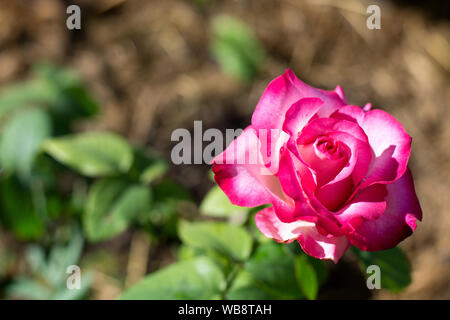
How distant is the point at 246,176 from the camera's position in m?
0.57

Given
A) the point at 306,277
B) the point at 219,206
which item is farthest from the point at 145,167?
the point at 306,277

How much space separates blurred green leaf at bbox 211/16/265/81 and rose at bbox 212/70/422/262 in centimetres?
107

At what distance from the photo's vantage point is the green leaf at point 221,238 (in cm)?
80

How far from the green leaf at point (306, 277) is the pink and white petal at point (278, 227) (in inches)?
7.1

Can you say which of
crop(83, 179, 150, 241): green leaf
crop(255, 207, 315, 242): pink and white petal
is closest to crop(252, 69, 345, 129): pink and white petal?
crop(255, 207, 315, 242): pink and white petal

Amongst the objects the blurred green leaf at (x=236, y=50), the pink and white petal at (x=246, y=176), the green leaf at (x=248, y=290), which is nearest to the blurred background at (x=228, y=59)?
the blurred green leaf at (x=236, y=50)

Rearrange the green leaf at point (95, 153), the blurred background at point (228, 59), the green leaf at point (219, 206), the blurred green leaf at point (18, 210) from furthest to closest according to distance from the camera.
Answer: the blurred background at point (228, 59)
the blurred green leaf at point (18, 210)
the green leaf at point (95, 153)
the green leaf at point (219, 206)

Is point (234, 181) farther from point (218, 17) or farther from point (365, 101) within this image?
point (218, 17)

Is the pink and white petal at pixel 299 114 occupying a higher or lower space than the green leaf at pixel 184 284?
higher

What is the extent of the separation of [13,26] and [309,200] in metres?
1.67

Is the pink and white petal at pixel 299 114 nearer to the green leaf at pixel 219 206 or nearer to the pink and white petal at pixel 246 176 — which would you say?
the pink and white petal at pixel 246 176

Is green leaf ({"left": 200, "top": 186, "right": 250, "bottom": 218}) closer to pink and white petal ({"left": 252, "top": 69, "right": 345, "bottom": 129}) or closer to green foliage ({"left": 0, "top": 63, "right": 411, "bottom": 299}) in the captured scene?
green foliage ({"left": 0, "top": 63, "right": 411, "bottom": 299})

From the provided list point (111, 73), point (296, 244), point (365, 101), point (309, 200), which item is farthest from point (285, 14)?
point (309, 200)

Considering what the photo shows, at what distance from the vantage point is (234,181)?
57cm
